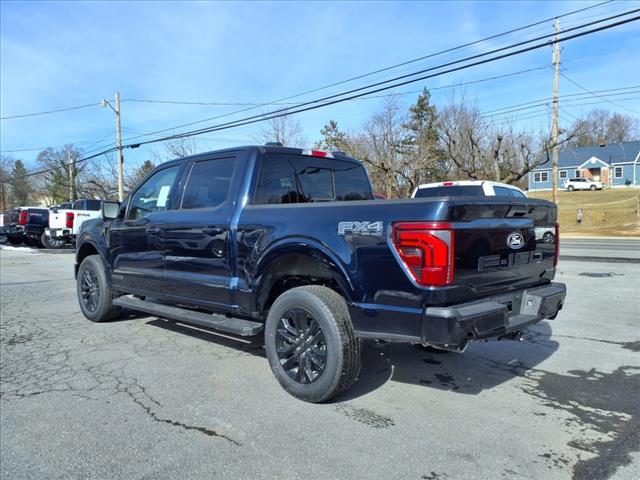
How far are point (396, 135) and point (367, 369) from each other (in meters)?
32.6

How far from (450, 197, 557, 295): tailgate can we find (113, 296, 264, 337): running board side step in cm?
190

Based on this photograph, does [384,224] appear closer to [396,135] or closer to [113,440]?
[113,440]

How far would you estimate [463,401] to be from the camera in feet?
12.7

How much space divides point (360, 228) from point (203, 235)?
1.83m

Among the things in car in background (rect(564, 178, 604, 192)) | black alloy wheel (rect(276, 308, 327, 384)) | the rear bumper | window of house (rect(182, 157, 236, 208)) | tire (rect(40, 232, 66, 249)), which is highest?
car in background (rect(564, 178, 604, 192))

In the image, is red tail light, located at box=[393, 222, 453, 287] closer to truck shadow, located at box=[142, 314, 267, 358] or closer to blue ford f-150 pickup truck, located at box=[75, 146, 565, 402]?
blue ford f-150 pickup truck, located at box=[75, 146, 565, 402]

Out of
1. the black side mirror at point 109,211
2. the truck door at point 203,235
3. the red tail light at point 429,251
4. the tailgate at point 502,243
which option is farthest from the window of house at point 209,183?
the tailgate at point 502,243

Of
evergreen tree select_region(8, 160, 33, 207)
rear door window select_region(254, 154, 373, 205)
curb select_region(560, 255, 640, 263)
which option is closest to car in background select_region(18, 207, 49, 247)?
rear door window select_region(254, 154, 373, 205)

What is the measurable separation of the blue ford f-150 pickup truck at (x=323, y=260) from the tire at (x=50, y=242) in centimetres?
1759

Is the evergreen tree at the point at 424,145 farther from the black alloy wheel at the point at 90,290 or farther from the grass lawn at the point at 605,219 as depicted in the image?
the black alloy wheel at the point at 90,290

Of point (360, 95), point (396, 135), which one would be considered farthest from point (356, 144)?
point (360, 95)

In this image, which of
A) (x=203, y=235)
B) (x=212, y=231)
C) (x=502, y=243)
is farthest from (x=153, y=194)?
(x=502, y=243)

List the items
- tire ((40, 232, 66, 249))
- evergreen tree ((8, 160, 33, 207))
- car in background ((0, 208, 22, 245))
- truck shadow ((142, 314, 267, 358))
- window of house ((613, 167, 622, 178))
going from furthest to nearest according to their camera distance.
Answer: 1. evergreen tree ((8, 160, 33, 207))
2. window of house ((613, 167, 622, 178))
3. car in background ((0, 208, 22, 245))
4. tire ((40, 232, 66, 249))
5. truck shadow ((142, 314, 267, 358))

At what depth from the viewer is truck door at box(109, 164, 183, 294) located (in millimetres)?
5312
